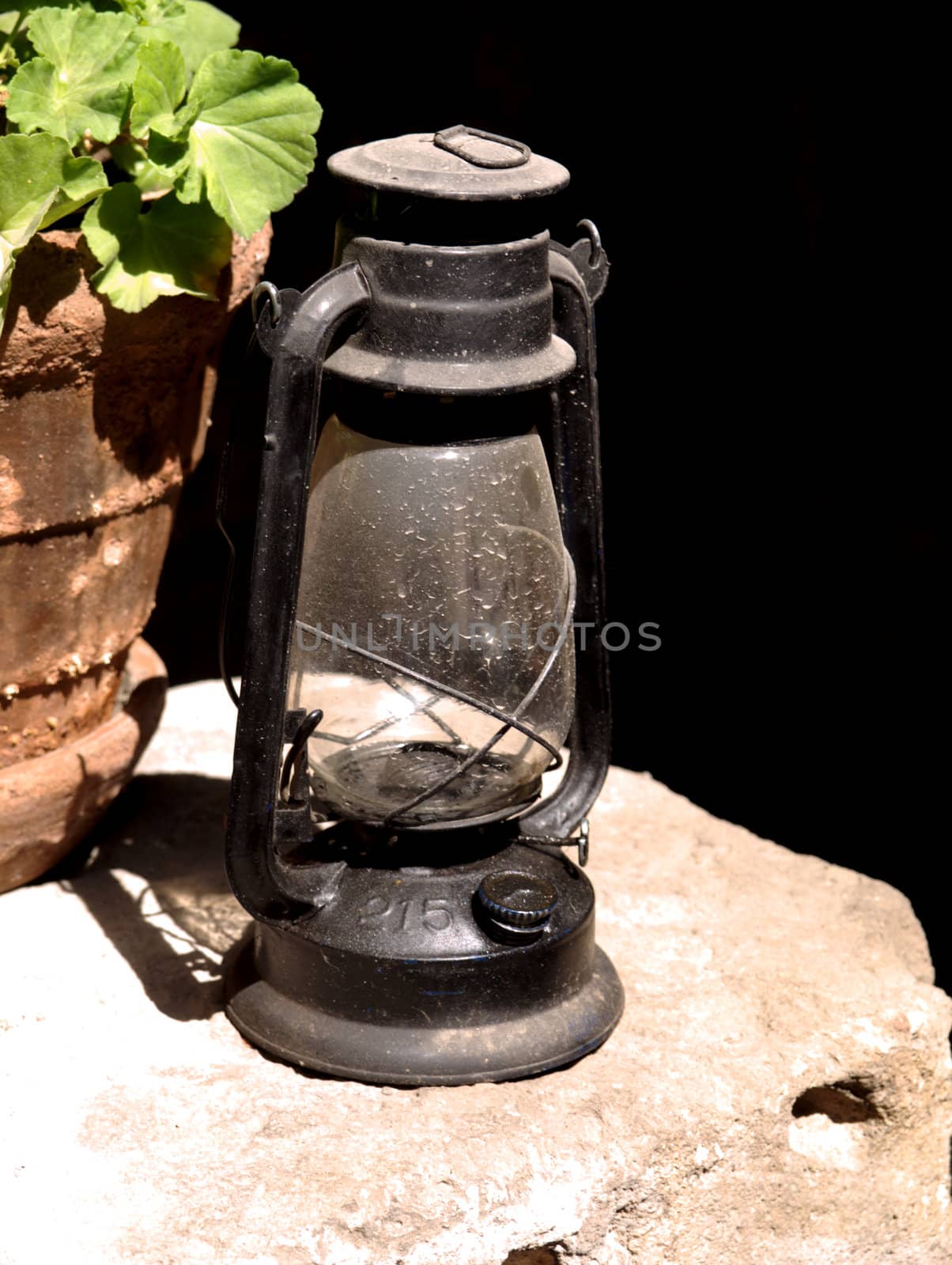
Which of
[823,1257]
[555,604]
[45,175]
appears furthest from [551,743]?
[45,175]

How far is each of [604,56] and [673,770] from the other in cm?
125

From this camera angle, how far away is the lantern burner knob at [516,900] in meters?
1.47

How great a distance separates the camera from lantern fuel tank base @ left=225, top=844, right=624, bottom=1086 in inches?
57.9

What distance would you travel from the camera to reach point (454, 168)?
1.34 m

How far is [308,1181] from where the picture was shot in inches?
53.6

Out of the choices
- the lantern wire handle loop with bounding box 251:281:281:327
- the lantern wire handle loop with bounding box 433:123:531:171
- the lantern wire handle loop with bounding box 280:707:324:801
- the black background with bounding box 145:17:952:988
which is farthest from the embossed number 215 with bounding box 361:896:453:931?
the black background with bounding box 145:17:952:988

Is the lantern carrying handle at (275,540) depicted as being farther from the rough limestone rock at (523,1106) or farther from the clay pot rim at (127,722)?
the clay pot rim at (127,722)

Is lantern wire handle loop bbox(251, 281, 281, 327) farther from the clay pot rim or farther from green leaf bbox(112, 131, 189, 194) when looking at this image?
the clay pot rim

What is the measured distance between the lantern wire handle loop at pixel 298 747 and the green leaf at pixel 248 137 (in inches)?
17.0

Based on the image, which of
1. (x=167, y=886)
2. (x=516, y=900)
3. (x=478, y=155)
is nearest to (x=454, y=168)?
(x=478, y=155)

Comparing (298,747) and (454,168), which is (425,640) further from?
(454,168)

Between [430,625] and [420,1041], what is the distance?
37 centimetres

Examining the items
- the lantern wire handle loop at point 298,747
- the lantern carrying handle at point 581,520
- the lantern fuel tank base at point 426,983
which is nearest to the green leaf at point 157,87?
the lantern carrying handle at point 581,520

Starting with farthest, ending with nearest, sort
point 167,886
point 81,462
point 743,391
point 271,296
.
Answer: point 743,391 < point 167,886 < point 81,462 < point 271,296
